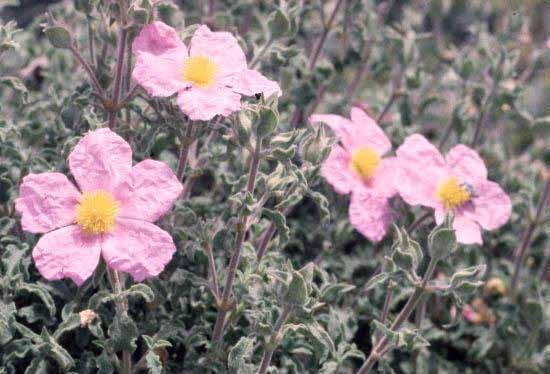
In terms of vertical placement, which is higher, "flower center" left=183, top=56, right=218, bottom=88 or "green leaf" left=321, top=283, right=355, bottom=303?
"flower center" left=183, top=56, right=218, bottom=88

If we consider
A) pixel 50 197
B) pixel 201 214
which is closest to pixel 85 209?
pixel 50 197

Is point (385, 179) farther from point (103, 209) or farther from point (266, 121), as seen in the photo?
point (103, 209)

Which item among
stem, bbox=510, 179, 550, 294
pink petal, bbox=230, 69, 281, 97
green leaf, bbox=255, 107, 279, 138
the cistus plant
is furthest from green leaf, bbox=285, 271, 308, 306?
stem, bbox=510, 179, 550, 294

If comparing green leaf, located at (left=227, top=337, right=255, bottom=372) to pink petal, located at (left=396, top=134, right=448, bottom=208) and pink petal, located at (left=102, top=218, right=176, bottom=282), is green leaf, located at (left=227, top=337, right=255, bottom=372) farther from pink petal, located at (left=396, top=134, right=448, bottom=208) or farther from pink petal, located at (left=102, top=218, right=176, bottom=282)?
pink petal, located at (left=396, top=134, right=448, bottom=208)

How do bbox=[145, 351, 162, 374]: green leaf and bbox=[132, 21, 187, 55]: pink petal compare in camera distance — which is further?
bbox=[132, 21, 187, 55]: pink petal

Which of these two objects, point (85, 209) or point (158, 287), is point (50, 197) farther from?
point (158, 287)

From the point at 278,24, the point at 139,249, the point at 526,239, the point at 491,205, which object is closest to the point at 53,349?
the point at 139,249
